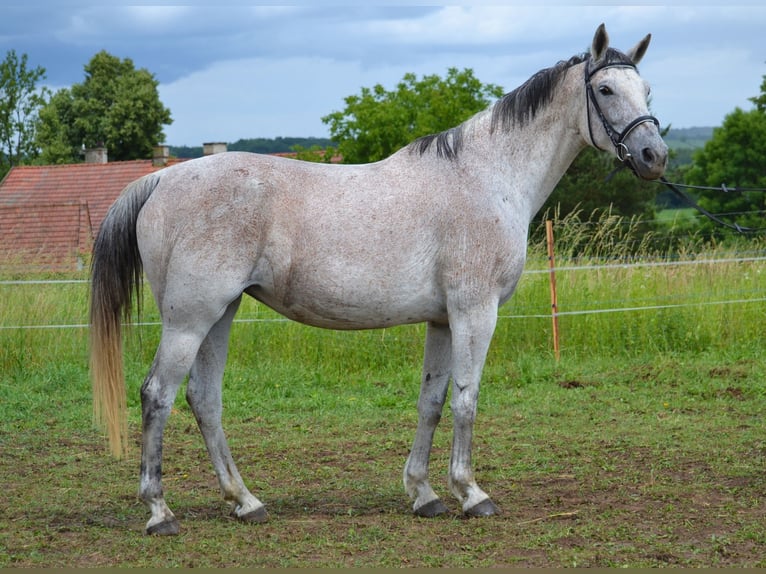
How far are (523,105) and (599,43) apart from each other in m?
0.48

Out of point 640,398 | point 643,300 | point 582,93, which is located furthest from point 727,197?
point 582,93

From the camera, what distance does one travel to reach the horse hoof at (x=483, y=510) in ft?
14.6

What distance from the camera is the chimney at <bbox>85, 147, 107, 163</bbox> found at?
118 feet

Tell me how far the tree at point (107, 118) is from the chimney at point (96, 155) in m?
5.28

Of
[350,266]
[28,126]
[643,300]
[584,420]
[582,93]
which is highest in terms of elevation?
[28,126]

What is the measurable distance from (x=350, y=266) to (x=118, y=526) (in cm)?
168

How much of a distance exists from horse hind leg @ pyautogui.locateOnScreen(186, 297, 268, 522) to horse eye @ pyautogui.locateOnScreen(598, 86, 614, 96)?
81.6 inches

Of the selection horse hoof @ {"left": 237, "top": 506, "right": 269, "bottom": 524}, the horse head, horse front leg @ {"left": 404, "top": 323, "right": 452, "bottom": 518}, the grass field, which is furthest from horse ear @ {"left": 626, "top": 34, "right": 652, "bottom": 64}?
horse hoof @ {"left": 237, "top": 506, "right": 269, "bottom": 524}

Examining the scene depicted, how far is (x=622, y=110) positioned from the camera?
4352mm

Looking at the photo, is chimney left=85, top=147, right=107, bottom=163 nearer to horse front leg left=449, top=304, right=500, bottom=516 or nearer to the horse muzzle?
horse front leg left=449, top=304, right=500, bottom=516

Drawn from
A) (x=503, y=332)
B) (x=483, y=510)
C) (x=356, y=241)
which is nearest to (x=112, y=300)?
(x=356, y=241)

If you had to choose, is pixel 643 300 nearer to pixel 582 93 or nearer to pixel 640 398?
pixel 640 398

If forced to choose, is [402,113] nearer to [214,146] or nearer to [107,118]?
[214,146]

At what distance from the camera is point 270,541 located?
13.1 feet
